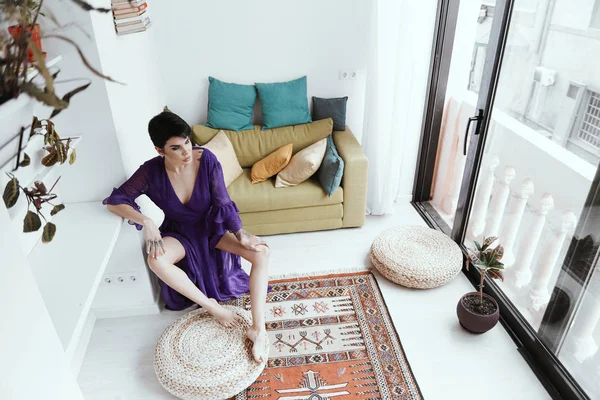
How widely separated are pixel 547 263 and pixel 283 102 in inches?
84.4

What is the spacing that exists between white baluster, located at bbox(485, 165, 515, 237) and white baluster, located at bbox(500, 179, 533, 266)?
0.10 m

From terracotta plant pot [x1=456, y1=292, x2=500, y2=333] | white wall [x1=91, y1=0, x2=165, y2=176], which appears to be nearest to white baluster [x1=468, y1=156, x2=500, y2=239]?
terracotta plant pot [x1=456, y1=292, x2=500, y2=333]

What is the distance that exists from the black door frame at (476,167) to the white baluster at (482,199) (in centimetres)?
14

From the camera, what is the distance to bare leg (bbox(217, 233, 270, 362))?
2209 mm

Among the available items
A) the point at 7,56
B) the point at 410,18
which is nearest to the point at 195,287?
the point at 7,56

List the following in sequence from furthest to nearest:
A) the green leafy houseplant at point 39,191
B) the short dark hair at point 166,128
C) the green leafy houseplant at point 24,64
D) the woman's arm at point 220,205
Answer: the woman's arm at point 220,205 → the short dark hair at point 166,128 → the green leafy houseplant at point 39,191 → the green leafy houseplant at point 24,64

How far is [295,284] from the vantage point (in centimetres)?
284

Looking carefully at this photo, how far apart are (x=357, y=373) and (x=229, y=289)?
2.99ft

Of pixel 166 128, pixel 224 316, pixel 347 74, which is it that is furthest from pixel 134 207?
pixel 347 74

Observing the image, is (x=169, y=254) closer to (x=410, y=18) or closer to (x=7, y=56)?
(x=7, y=56)

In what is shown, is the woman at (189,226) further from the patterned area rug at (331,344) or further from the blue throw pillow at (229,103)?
the blue throw pillow at (229,103)

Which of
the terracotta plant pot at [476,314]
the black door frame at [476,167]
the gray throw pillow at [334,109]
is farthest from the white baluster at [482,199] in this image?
the gray throw pillow at [334,109]

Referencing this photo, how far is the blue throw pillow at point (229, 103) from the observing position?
3.45 metres

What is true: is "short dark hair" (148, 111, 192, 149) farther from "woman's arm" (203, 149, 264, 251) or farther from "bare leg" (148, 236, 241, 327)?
"bare leg" (148, 236, 241, 327)
